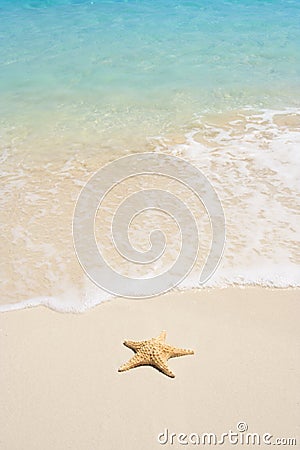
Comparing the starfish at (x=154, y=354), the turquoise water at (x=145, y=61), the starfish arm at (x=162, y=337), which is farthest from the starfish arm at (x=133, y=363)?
the turquoise water at (x=145, y=61)

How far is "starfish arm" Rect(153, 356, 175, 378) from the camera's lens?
3178 mm

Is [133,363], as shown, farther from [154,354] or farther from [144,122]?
[144,122]

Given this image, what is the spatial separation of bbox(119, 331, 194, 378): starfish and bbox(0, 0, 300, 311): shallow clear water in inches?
34.4

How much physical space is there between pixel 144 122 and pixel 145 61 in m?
3.80

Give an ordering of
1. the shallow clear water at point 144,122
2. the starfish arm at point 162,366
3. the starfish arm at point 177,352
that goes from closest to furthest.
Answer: the starfish arm at point 162,366, the starfish arm at point 177,352, the shallow clear water at point 144,122

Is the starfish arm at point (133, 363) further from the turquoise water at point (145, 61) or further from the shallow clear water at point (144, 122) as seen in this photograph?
the turquoise water at point (145, 61)

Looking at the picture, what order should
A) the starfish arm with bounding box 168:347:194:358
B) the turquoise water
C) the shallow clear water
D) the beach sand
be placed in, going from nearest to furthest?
the beach sand, the starfish arm with bounding box 168:347:194:358, the shallow clear water, the turquoise water

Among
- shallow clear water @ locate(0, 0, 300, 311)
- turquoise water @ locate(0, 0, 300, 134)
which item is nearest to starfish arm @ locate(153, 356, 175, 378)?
shallow clear water @ locate(0, 0, 300, 311)

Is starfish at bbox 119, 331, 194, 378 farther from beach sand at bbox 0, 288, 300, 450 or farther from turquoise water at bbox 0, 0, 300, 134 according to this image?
turquoise water at bbox 0, 0, 300, 134

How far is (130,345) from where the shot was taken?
134 inches

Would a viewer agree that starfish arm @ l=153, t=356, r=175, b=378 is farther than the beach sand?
Yes

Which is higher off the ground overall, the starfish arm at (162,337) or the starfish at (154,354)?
the starfish arm at (162,337)

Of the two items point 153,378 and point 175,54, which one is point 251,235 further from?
point 175,54

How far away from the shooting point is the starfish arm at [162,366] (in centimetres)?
318
